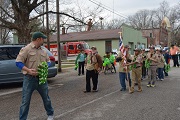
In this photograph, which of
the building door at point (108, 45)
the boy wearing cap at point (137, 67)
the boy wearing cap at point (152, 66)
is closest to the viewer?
the boy wearing cap at point (137, 67)

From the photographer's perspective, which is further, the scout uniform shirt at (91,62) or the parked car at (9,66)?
the parked car at (9,66)

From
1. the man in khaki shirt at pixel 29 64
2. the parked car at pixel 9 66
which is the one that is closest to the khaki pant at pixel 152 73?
the parked car at pixel 9 66

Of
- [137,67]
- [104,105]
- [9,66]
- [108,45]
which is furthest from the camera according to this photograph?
[108,45]

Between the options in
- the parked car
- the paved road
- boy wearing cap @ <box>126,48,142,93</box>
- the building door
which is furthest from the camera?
the building door

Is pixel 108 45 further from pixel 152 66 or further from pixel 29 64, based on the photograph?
pixel 29 64

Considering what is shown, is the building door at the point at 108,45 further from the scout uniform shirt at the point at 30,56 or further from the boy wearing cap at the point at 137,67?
the scout uniform shirt at the point at 30,56

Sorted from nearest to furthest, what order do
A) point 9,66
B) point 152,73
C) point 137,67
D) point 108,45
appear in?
1. point 137,67
2. point 9,66
3. point 152,73
4. point 108,45

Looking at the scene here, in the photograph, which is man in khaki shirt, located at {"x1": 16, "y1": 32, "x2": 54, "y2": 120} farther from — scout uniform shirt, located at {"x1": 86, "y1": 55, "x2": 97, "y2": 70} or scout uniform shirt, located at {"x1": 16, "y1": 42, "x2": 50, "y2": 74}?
scout uniform shirt, located at {"x1": 86, "y1": 55, "x2": 97, "y2": 70}

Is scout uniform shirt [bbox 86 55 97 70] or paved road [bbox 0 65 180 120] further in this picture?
scout uniform shirt [bbox 86 55 97 70]

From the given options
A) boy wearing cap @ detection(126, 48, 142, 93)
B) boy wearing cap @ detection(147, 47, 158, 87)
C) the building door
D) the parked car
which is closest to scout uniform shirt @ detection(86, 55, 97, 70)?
boy wearing cap @ detection(126, 48, 142, 93)

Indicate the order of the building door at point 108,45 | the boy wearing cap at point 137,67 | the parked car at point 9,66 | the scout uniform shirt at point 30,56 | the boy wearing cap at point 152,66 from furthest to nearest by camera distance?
the building door at point 108,45 → the boy wearing cap at point 152,66 → the parked car at point 9,66 → the boy wearing cap at point 137,67 → the scout uniform shirt at point 30,56

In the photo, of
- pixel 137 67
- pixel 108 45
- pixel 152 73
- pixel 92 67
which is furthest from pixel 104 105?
pixel 108 45

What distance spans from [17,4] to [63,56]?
48.7 ft

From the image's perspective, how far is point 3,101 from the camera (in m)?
6.84
